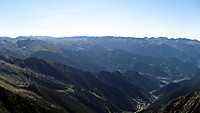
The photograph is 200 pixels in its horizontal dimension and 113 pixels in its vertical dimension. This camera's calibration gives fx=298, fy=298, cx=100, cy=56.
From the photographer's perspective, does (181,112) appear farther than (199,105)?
Yes

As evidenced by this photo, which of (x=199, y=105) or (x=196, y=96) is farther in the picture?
(x=196, y=96)
